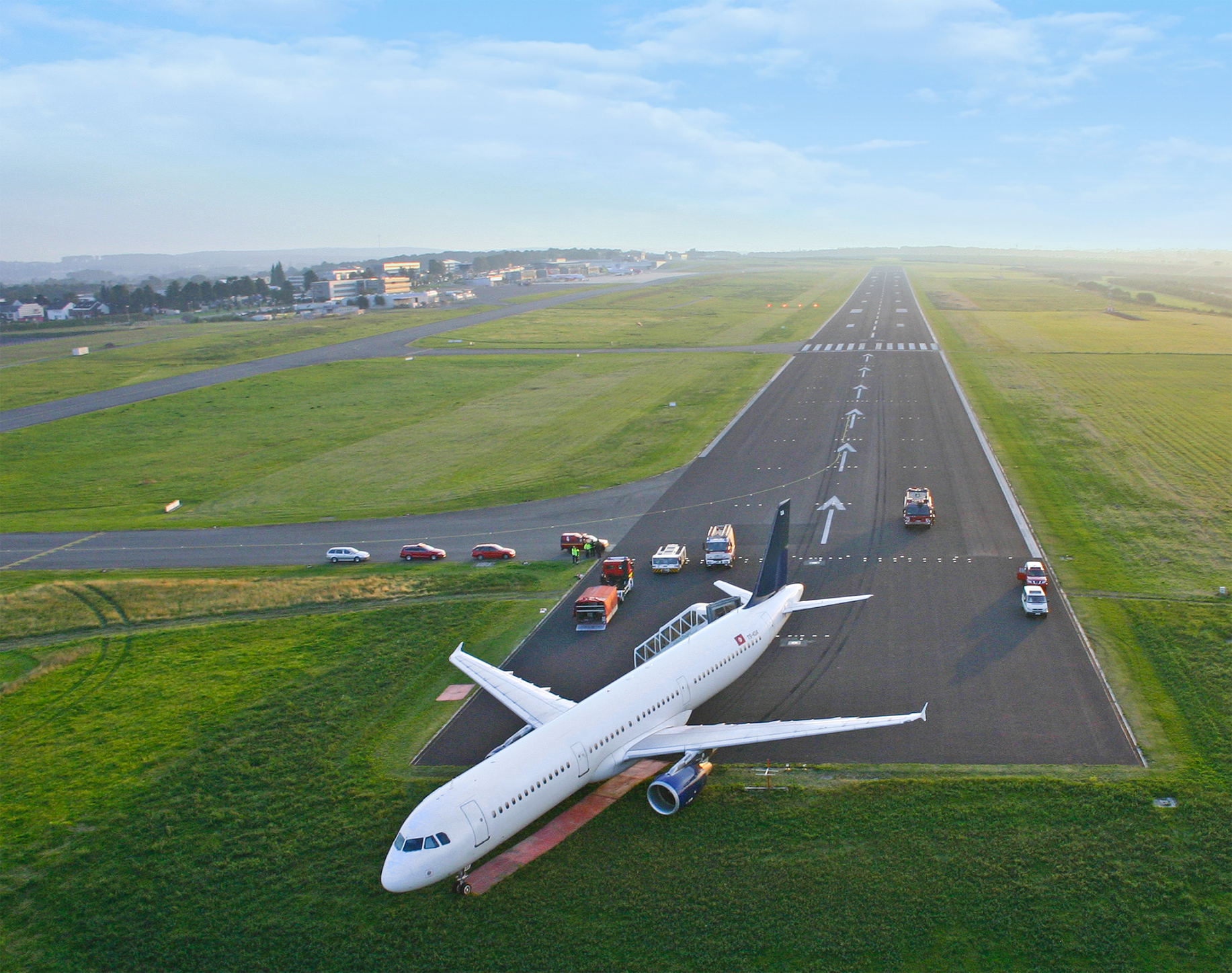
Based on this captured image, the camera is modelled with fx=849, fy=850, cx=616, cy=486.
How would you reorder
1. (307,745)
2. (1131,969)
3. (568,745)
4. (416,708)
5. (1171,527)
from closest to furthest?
(1131,969)
(568,745)
(307,745)
(416,708)
(1171,527)

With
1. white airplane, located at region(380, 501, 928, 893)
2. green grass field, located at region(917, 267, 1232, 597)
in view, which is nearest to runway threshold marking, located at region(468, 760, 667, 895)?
white airplane, located at region(380, 501, 928, 893)

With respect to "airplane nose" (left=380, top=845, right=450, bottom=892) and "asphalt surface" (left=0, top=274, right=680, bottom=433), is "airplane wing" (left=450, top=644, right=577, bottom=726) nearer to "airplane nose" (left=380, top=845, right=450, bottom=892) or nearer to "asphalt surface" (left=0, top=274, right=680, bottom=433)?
"airplane nose" (left=380, top=845, right=450, bottom=892)

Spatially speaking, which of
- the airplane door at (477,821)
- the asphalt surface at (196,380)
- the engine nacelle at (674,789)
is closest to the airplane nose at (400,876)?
the airplane door at (477,821)

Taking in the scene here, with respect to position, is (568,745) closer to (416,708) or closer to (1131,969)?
(416,708)

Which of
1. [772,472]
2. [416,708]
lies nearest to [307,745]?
[416,708]

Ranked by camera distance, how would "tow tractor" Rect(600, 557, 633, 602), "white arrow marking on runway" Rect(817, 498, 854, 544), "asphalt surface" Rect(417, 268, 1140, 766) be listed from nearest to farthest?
"asphalt surface" Rect(417, 268, 1140, 766), "tow tractor" Rect(600, 557, 633, 602), "white arrow marking on runway" Rect(817, 498, 854, 544)

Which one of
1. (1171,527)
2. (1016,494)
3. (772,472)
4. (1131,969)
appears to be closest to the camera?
(1131,969)

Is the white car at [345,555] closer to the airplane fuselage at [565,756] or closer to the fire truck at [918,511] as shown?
the airplane fuselage at [565,756]

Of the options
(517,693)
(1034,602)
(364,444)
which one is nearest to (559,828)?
(517,693)
